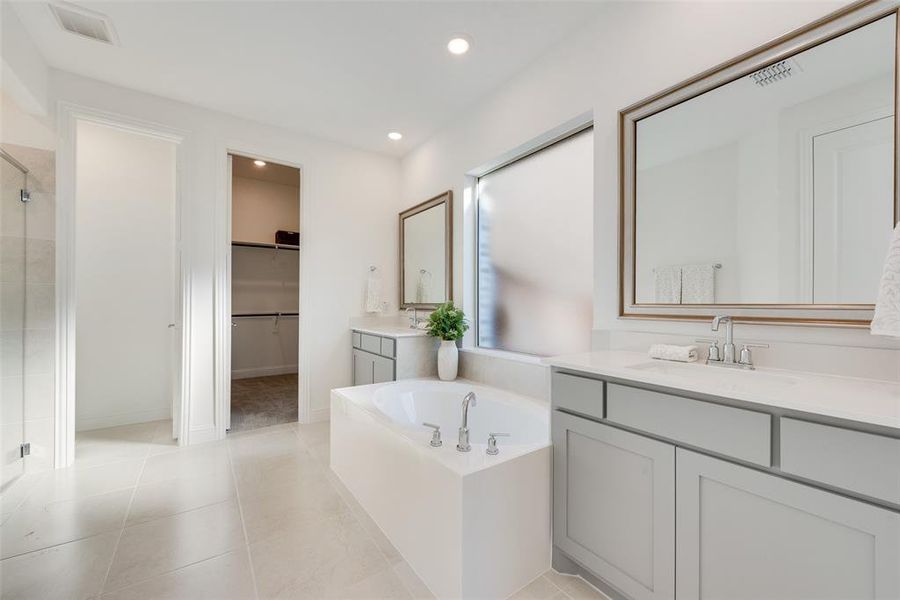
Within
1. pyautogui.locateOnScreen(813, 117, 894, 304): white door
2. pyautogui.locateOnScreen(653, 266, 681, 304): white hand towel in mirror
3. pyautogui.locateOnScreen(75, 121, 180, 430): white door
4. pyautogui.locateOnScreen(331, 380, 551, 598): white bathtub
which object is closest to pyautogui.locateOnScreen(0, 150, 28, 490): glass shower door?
pyautogui.locateOnScreen(75, 121, 180, 430): white door

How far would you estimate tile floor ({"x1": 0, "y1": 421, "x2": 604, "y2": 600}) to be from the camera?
1505 millimetres

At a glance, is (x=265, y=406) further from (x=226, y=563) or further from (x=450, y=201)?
(x=450, y=201)

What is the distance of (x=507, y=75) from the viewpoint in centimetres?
265

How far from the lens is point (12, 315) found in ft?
7.57

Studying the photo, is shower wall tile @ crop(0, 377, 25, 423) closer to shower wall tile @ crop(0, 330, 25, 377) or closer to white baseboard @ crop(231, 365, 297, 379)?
shower wall tile @ crop(0, 330, 25, 377)

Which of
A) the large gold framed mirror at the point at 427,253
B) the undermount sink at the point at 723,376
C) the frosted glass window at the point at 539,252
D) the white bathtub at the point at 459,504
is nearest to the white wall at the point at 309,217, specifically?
the large gold framed mirror at the point at 427,253

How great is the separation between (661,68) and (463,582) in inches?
93.6

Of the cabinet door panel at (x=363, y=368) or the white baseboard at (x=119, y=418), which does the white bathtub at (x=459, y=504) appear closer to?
the cabinet door panel at (x=363, y=368)

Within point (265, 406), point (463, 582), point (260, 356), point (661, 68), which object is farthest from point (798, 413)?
point (260, 356)

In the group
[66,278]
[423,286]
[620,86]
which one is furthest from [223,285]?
[620,86]

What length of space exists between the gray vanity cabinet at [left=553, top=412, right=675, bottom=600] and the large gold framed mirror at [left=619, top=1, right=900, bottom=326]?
27.9 inches

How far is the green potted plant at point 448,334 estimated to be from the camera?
9.81 feet

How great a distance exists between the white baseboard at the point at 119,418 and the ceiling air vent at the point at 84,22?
9.76 ft

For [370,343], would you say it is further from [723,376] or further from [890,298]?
[890,298]
